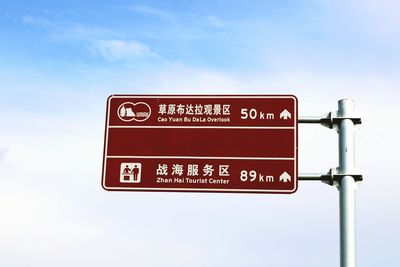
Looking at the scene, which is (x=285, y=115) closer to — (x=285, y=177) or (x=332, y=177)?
(x=285, y=177)

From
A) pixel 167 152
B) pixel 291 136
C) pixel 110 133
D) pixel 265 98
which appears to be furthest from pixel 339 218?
pixel 110 133

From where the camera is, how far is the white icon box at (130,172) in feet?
19.7

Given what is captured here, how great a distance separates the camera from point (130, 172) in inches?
238

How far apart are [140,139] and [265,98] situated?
1.36 meters

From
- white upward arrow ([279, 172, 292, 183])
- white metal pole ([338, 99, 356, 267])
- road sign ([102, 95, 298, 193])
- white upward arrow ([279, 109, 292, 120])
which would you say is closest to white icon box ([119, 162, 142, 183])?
road sign ([102, 95, 298, 193])

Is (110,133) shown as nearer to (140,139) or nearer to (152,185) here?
(140,139)

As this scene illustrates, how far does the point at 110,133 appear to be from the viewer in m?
6.20

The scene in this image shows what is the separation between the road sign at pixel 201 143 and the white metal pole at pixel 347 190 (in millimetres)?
480

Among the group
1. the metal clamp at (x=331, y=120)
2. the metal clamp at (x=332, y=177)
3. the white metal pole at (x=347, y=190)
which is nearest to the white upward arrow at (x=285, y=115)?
the metal clamp at (x=331, y=120)

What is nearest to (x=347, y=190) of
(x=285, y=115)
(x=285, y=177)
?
(x=285, y=177)

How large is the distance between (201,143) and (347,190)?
4.96 feet

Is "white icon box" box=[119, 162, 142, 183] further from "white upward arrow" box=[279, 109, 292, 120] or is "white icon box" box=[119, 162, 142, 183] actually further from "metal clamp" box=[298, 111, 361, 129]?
"metal clamp" box=[298, 111, 361, 129]

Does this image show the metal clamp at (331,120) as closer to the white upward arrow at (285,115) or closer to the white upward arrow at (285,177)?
the white upward arrow at (285,115)

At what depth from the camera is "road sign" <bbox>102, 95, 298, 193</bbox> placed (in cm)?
595
